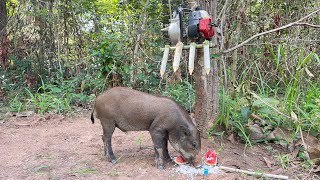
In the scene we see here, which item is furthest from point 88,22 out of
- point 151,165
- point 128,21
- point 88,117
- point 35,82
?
point 151,165

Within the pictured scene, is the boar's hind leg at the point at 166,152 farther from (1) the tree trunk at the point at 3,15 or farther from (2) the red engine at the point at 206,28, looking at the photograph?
(1) the tree trunk at the point at 3,15

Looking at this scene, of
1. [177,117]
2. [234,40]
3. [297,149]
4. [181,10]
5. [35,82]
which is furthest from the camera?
[35,82]

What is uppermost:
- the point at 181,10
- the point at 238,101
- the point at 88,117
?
the point at 181,10

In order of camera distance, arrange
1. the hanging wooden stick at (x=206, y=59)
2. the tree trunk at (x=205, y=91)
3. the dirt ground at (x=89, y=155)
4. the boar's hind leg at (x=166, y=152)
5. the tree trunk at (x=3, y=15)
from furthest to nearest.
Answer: the tree trunk at (x=3, y=15), the tree trunk at (x=205, y=91), the boar's hind leg at (x=166, y=152), the dirt ground at (x=89, y=155), the hanging wooden stick at (x=206, y=59)

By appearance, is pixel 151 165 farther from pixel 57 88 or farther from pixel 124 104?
pixel 57 88

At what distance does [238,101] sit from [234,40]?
2066 millimetres

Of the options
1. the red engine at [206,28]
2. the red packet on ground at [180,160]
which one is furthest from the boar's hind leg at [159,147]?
the red engine at [206,28]

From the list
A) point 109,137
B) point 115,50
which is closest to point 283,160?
point 109,137

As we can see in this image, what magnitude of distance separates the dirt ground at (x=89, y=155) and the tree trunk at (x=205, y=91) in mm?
232

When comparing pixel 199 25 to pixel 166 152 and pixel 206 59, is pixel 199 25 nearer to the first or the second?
pixel 206 59

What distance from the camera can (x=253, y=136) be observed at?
199 inches

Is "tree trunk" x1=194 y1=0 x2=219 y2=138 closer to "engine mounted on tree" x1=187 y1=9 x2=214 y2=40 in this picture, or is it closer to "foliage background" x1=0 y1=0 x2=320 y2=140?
"engine mounted on tree" x1=187 y1=9 x2=214 y2=40

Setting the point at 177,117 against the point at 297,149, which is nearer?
the point at 177,117

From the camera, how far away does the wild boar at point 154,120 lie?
Result: 14.2ft
